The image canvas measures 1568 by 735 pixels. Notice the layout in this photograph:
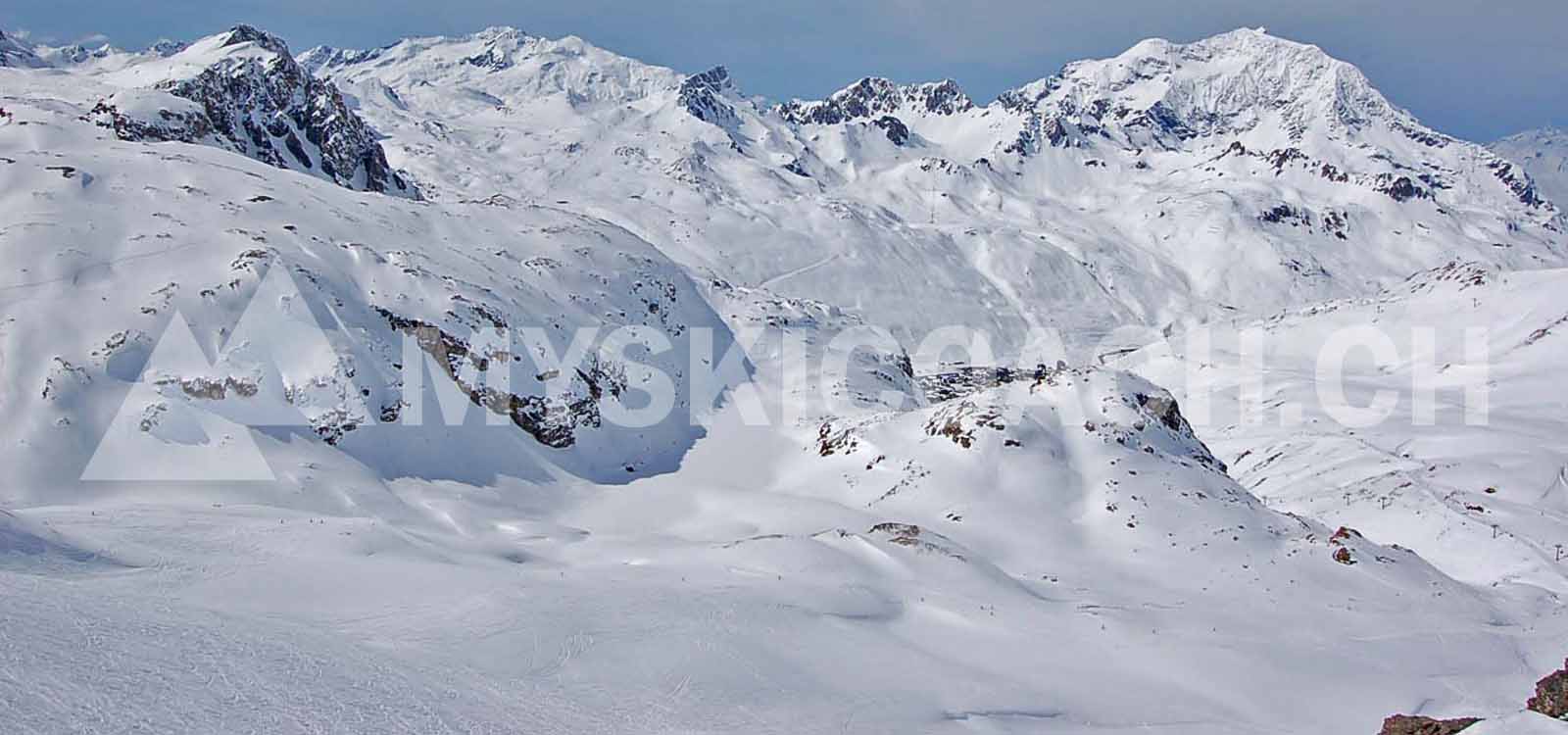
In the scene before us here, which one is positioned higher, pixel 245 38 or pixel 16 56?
pixel 16 56

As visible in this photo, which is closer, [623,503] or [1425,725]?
[1425,725]

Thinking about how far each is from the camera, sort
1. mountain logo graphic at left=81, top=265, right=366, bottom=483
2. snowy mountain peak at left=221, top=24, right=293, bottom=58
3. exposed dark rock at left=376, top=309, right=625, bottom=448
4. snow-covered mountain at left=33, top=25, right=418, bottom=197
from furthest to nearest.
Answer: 1. snowy mountain peak at left=221, top=24, right=293, bottom=58
2. snow-covered mountain at left=33, top=25, right=418, bottom=197
3. exposed dark rock at left=376, top=309, right=625, bottom=448
4. mountain logo graphic at left=81, top=265, right=366, bottom=483

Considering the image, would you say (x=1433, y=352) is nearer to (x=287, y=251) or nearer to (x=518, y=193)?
(x=287, y=251)

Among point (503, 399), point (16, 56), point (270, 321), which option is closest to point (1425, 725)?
point (503, 399)

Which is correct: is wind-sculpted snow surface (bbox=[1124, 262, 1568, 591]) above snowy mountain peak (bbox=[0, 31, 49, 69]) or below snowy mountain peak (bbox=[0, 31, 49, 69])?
below

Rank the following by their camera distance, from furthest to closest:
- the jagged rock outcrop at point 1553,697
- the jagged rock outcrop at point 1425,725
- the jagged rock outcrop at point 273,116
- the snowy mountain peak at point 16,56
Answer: the snowy mountain peak at point 16,56
the jagged rock outcrop at point 273,116
the jagged rock outcrop at point 1425,725
the jagged rock outcrop at point 1553,697

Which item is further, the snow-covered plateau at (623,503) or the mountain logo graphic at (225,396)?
the mountain logo graphic at (225,396)

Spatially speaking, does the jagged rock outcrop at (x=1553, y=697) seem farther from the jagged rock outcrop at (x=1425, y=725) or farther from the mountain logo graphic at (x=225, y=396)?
the mountain logo graphic at (x=225, y=396)

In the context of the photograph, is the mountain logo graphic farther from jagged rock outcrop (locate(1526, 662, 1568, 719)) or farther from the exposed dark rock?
jagged rock outcrop (locate(1526, 662, 1568, 719))

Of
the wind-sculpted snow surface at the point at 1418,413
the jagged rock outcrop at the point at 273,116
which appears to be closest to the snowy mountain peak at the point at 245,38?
the jagged rock outcrop at the point at 273,116

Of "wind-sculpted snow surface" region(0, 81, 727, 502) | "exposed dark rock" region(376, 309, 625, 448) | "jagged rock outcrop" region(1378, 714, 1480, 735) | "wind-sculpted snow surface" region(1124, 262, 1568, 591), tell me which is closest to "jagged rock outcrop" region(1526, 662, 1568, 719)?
"jagged rock outcrop" region(1378, 714, 1480, 735)

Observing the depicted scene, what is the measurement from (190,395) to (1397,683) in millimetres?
38775

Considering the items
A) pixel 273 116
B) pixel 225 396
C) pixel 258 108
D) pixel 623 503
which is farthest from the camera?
pixel 273 116

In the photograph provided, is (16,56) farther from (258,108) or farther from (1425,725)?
(1425,725)
